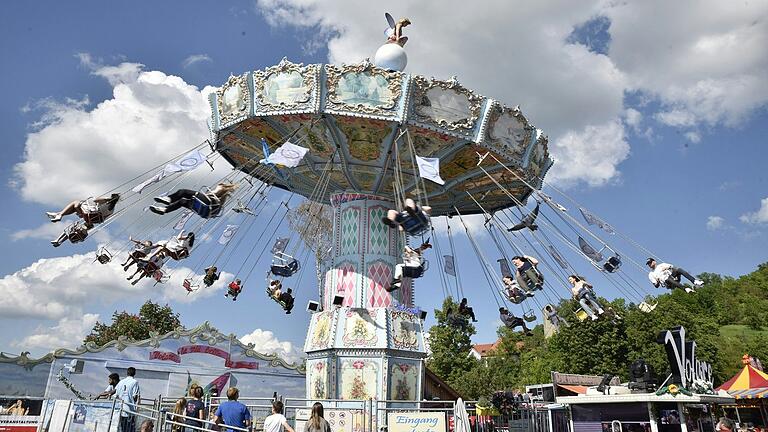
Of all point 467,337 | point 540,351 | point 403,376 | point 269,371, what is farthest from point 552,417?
point 540,351

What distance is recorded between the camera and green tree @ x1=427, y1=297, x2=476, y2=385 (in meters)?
30.5

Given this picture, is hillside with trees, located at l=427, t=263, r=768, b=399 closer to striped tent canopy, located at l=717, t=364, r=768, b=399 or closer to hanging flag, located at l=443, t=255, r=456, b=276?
striped tent canopy, located at l=717, t=364, r=768, b=399

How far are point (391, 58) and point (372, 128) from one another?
1900 mm

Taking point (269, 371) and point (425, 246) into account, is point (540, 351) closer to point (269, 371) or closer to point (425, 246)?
point (269, 371)

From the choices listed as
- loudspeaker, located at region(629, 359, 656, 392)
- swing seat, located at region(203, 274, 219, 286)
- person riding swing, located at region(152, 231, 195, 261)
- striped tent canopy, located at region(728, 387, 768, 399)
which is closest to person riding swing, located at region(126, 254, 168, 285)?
person riding swing, located at region(152, 231, 195, 261)

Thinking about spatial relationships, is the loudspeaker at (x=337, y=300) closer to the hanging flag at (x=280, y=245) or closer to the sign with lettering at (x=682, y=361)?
the hanging flag at (x=280, y=245)

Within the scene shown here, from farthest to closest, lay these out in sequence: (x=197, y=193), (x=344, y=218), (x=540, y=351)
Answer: (x=540, y=351) < (x=344, y=218) < (x=197, y=193)

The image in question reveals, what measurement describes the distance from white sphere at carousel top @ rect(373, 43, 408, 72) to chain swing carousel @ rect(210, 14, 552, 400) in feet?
0.09

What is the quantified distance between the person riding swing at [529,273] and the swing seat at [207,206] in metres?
7.24

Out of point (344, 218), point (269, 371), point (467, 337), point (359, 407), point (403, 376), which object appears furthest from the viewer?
point (467, 337)

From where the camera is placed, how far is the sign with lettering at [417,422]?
9.77 meters

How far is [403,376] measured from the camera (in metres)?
12.8

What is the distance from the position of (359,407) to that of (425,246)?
12.9 ft

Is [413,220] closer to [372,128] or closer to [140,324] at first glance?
[372,128]
